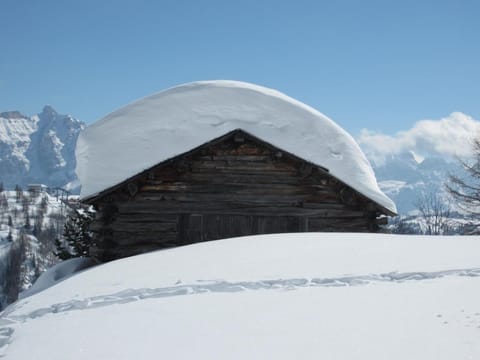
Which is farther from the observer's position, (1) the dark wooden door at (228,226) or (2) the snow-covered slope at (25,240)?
(2) the snow-covered slope at (25,240)

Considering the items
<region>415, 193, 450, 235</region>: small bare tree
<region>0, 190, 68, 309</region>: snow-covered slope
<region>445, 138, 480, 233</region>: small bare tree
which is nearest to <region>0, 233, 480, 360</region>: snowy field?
<region>445, 138, 480, 233</region>: small bare tree

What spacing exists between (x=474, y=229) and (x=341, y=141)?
1195cm

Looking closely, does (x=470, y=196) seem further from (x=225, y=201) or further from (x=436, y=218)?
(x=225, y=201)

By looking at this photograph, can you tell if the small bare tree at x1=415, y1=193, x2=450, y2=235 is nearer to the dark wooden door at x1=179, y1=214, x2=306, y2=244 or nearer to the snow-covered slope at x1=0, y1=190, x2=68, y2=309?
the dark wooden door at x1=179, y1=214, x2=306, y2=244

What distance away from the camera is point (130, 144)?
33.7 ft

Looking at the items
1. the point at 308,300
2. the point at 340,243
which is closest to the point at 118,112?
the point at 340,243

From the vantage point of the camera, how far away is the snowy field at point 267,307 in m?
2.98

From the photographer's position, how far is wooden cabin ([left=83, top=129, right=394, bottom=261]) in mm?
9820

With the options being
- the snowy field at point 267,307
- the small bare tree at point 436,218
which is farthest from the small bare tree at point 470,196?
the snowy field at point 267,307

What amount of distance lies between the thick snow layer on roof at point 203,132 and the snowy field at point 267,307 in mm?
3864

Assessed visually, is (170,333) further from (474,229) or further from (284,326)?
(474,229)

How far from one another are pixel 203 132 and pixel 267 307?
678cm

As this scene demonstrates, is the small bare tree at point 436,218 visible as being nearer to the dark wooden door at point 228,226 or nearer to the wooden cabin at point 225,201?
the wooden cabin at point 225,201

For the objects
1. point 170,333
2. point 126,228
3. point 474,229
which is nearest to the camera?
point 170,333
